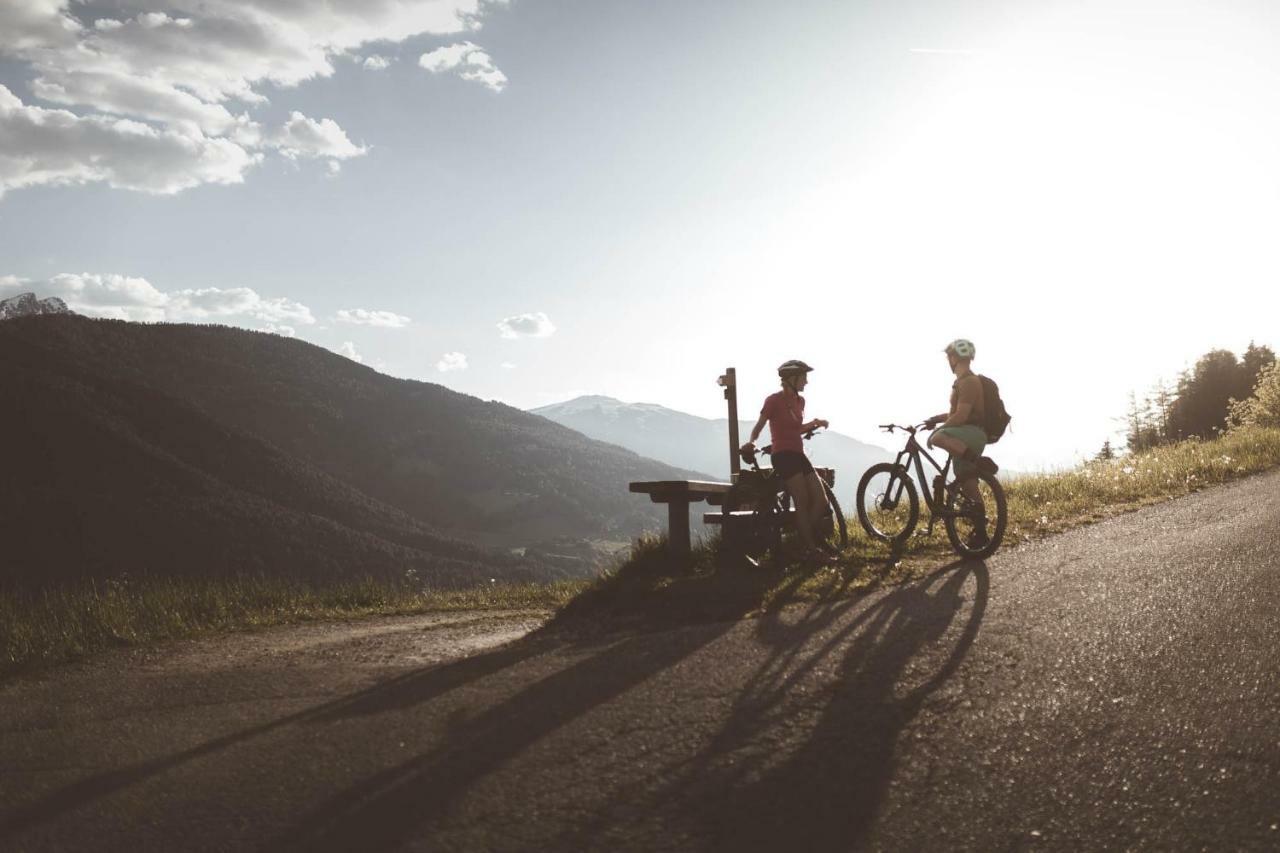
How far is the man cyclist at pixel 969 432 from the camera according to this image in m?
8.45

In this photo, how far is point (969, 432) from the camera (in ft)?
27.8

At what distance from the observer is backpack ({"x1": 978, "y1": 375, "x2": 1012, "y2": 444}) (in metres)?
8.48

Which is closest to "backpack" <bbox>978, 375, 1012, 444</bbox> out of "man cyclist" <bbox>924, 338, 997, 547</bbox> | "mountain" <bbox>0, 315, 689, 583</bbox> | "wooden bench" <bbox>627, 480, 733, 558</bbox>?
"man cyclist" <bbox>924, 338, 997, 547</bbox>

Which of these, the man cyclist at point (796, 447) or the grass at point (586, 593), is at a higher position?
the man cyclist at point (796, 447)

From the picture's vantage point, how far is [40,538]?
373 feet

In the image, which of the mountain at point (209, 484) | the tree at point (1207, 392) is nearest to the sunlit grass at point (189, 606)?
the tree at point (1207, 392)

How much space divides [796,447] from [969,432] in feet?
5.19

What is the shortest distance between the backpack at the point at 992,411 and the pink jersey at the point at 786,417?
167cm

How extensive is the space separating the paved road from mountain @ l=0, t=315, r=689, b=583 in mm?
73728

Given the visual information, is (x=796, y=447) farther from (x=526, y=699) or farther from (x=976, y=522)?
(x=526, y=699)

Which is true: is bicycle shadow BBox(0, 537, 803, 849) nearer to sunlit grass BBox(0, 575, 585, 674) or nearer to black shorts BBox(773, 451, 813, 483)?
black shorts BBox(773, 451, 813, 483)

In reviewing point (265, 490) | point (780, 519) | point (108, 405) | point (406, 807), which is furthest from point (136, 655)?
point (108, 405)

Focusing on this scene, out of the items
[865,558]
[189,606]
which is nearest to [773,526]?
[865,558]

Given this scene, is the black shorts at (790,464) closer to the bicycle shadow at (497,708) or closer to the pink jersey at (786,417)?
the pink jersey at (786,417)
